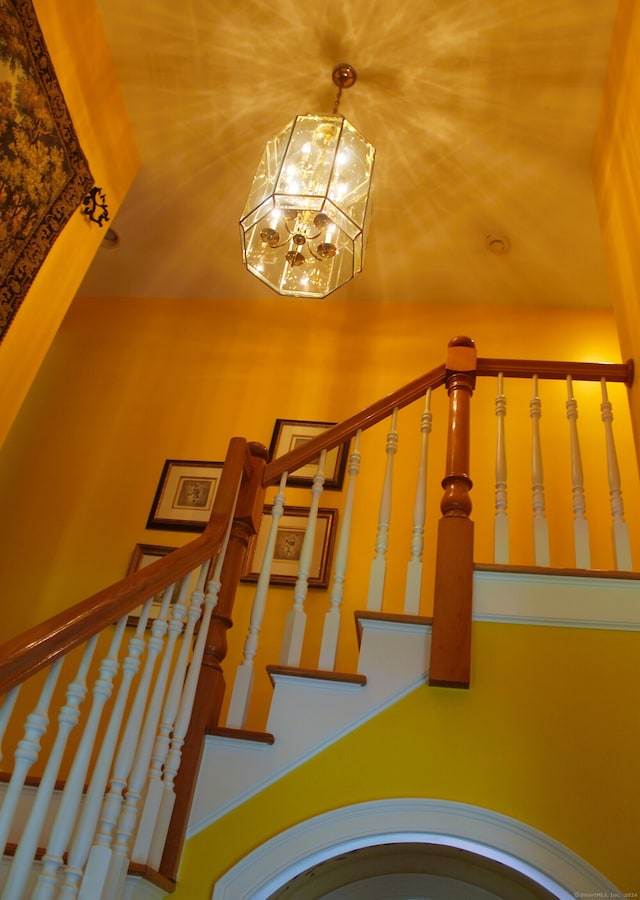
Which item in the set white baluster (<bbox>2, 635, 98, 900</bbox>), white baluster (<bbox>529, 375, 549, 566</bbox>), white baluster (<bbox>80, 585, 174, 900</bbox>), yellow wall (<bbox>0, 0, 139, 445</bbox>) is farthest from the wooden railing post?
yellow wall (<bbox>0, 0, 139, 445</bbox>)

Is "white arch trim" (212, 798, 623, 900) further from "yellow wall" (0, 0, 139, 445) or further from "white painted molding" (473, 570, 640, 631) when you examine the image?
"yellow wall" (0, 0, 139, 445)

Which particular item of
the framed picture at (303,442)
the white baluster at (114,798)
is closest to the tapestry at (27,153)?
the framed picture at (303,442)

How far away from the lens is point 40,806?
1401 mm

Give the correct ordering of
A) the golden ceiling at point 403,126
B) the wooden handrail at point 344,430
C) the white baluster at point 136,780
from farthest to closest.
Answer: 1. the golden ceiling at point 403,126
2. the wooden handrail at point 344,430
3. the white baluster at point 136,780

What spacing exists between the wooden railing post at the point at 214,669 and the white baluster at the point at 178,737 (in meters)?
0.04

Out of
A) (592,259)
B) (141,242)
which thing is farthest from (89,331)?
(592,259)

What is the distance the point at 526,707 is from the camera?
200 cm

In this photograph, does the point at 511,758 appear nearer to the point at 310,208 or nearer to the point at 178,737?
the point at 178,737

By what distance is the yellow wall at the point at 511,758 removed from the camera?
1831 mm

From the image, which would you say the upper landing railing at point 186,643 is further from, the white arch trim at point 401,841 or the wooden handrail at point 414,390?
the white arch trim at point 401,841

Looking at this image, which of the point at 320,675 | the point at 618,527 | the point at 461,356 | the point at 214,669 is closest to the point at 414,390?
the point at 461,356

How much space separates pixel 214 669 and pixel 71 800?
636mm

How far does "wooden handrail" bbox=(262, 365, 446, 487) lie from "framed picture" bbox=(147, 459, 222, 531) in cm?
139

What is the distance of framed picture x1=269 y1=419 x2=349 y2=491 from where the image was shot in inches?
148
